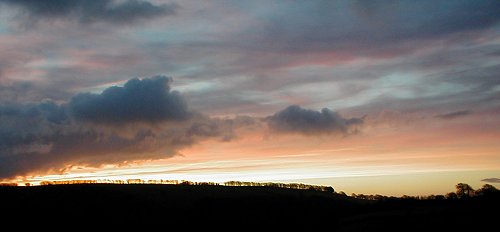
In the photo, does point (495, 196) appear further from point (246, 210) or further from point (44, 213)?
point (44, 213)

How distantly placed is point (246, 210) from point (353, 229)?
89.3m

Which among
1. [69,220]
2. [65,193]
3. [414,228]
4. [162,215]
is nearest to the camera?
[414,228]

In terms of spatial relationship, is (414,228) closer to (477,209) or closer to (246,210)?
(477,209)

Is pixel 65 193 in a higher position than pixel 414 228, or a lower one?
higher

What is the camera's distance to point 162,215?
6097 inches

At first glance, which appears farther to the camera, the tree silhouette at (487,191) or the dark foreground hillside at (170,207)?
the dark foreground hillside at (170,207)

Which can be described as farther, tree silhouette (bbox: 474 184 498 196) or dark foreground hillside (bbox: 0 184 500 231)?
dark foreground hillside (bbox: 0 184 500 231)

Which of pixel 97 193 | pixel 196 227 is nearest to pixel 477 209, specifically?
pixel 196 227

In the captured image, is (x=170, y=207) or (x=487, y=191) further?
(x=170, y=207)

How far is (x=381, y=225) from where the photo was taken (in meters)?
83.9

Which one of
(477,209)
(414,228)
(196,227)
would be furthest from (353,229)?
(196,227)

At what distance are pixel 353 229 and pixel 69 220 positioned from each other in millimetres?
89365

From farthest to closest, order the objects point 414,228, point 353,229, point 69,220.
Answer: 1. point 69,220
2. point 353,229
3. point 414,228

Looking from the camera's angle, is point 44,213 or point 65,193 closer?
point 44,213
